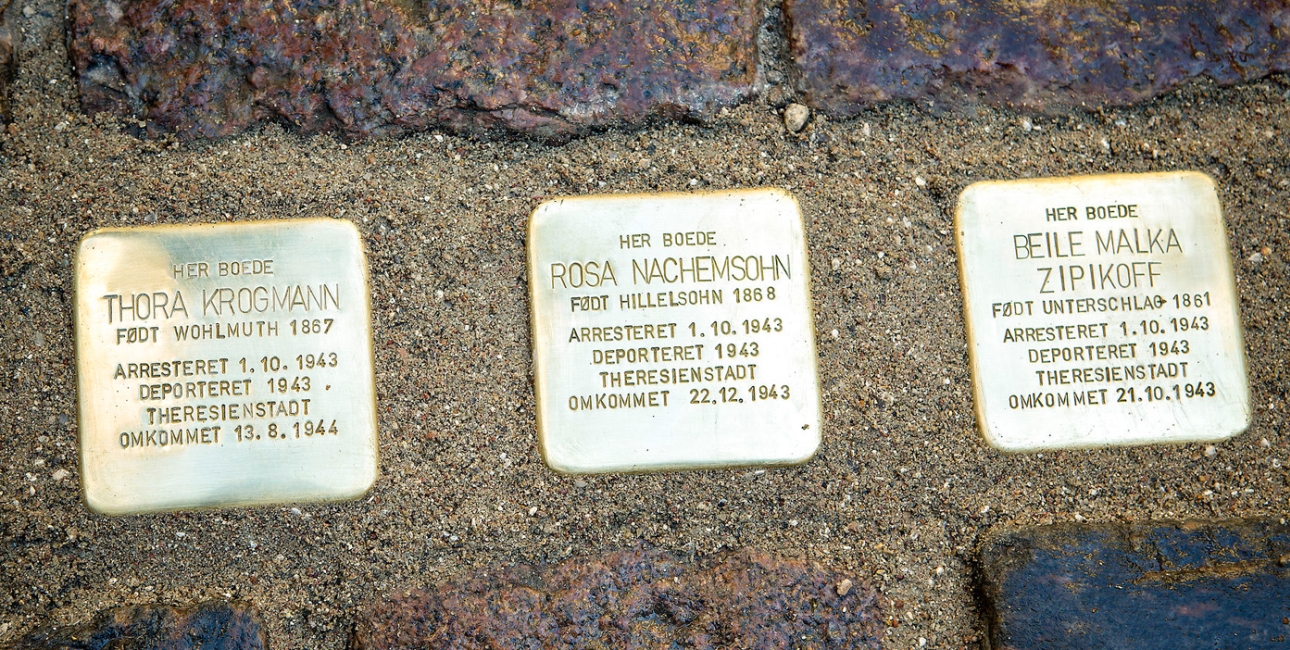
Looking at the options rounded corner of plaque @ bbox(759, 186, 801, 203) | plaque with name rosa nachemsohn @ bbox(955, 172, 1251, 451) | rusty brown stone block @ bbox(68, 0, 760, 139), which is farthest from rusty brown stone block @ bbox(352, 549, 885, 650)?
rusty brown stone block @ bbox(68, 0, 760, 139)

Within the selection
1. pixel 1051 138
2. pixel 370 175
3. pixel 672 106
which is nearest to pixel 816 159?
pixel 672 106

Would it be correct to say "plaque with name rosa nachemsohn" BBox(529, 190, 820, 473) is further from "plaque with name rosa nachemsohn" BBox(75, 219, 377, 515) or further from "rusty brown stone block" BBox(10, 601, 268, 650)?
"rusty brown stone block" BBox(10, 601, 268, 650)

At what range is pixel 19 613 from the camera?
1005 mm

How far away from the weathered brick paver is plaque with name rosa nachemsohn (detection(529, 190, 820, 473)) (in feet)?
1.01

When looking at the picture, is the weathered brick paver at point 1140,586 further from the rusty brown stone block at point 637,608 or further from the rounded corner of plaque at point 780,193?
the rounded corner of plaque at point 780,193

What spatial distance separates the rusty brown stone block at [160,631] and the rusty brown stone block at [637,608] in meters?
0.14

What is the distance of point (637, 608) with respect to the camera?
100 centimetres

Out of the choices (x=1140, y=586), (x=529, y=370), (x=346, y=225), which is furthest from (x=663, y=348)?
(x=1140, y=586)

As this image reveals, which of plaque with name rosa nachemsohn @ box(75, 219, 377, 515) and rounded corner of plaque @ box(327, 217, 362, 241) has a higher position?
rounded corner of plaque @ box(327, 217, 362, 241)

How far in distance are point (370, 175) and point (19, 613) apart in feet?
2.24

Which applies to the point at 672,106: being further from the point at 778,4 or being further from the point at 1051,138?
the point at 1051,138

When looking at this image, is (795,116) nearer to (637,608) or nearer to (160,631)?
(637,608)

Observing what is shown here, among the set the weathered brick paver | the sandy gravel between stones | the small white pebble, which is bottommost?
the weathered brick paver

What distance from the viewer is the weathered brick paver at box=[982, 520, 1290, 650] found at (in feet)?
3.25
